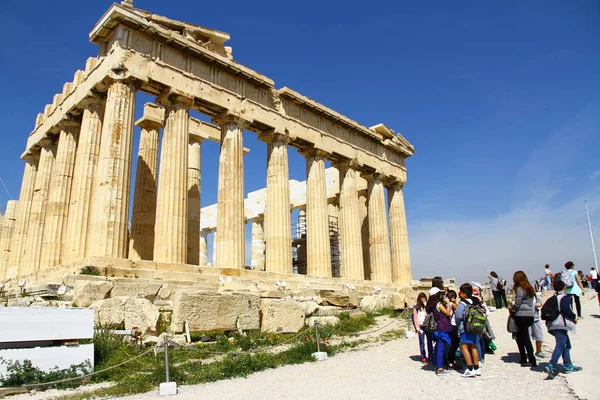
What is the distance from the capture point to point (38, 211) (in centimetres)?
2234

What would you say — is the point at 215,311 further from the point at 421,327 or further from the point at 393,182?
the point at 393,182

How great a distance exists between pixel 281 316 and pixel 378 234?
59.5ft

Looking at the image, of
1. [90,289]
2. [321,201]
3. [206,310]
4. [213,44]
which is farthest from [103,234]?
[321,201]

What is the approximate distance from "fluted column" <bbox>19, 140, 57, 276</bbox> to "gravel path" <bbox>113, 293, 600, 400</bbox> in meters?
16.8

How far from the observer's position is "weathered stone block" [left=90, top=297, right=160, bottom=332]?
10188 mm

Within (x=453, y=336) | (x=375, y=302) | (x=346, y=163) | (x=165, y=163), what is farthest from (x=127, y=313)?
(x=346, y=163)

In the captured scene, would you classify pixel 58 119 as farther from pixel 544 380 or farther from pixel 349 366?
pixel 544 380

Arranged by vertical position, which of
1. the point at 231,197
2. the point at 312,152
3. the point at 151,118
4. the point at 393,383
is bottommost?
the point at 393,383

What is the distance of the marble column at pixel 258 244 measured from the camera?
34281 millimetres

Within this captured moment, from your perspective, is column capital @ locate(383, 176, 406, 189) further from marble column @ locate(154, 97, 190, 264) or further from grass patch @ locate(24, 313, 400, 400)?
grass patch @ locate(24, 313, 400, 400)

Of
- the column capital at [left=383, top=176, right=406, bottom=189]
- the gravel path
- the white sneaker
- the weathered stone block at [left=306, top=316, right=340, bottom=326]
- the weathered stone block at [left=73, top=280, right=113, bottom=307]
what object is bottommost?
the gravel path

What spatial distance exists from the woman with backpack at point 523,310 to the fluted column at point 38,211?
20.0 m

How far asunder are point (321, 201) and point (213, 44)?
9807 mm

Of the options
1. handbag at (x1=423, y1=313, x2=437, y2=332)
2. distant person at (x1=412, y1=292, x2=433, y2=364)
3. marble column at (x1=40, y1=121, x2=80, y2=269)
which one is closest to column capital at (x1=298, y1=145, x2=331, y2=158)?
marble column at (x1=40, y1=121, x2=80, y2=269)
